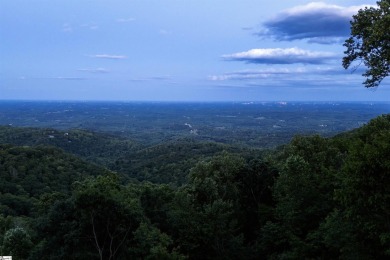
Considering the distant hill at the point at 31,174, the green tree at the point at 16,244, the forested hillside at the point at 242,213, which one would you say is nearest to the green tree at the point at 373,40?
the forested hillside at the point at 242,213

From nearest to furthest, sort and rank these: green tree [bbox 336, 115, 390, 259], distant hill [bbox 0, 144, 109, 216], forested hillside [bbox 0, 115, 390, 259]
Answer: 1. green tree [bbox 336, 115, 390, 259]
2. forested hillside [bbox 0, 115, 390, 259]
3. distant hill [bbox 0, 144, 109, 216]

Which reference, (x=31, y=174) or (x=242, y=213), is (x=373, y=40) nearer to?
(x=242, y=213)

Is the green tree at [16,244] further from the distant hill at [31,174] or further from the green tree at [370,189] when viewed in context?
the distant hill at [31,174]

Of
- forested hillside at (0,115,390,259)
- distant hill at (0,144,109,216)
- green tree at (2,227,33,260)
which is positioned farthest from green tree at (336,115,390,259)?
distant hill at (0,144,109,216)

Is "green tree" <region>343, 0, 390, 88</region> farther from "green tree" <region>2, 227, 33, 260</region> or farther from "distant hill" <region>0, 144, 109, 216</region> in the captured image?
"distant hill" <region>0, 144, 109, 216</region>

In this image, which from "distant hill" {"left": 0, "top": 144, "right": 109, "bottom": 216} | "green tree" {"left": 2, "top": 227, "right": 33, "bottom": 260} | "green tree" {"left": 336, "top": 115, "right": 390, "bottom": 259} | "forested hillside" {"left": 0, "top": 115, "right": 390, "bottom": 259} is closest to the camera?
"green tree" {"left": 336, "top": 115, "right": 390, "bottom": 259}

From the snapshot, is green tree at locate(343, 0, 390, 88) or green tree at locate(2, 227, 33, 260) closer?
green tree at locate(343, 0, 390, 88)

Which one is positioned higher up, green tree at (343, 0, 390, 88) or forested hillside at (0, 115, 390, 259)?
green tree at (343, 0, 390, 88)

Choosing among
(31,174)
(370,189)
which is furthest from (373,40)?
(31,174)

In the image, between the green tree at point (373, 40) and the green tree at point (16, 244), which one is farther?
the green tree at point (16, 244)
